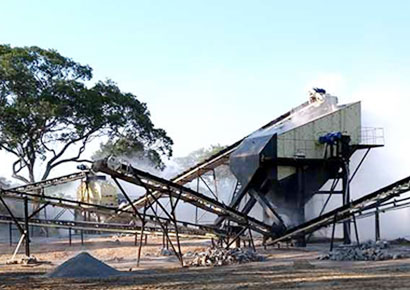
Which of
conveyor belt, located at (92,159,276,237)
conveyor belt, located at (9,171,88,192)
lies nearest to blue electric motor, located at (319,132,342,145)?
conveyor belt, located at (92,159,276,237)

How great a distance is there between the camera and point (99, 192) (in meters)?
54.3

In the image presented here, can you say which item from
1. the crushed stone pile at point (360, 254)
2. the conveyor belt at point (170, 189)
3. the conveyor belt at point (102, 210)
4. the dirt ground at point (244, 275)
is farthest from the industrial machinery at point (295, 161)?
the crushed stone pile at point (360, 254)

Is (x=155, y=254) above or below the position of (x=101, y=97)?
below

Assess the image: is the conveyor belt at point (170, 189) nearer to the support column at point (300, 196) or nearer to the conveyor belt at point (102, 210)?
the conveyor belt at point (102, 210)

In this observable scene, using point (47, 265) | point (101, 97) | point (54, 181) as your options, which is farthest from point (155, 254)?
point (101, 97)

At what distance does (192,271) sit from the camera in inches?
879

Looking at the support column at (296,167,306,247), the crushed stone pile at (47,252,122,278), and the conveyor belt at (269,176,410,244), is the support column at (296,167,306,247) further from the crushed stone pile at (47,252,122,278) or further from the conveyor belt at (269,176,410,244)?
the crushed stone pile at (47,252,122,278)

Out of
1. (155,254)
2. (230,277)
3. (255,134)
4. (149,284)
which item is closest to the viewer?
(149,284)

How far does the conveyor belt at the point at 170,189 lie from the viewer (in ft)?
78.3

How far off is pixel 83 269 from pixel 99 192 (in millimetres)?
34004

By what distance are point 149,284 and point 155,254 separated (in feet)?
46.3

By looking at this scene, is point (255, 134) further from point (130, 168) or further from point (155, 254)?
point (130, 168)

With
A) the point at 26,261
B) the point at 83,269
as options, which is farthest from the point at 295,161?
the point at 83,269

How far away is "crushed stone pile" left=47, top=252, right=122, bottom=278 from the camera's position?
67.1 feet
